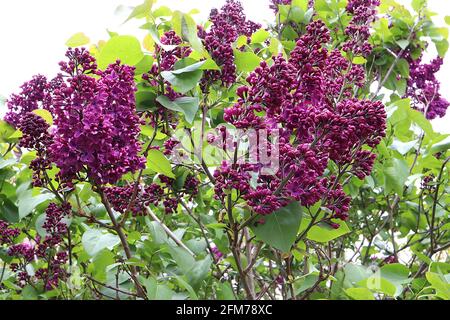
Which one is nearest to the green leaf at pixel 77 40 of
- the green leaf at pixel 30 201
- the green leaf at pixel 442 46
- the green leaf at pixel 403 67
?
the green leaf at pixel 30 201

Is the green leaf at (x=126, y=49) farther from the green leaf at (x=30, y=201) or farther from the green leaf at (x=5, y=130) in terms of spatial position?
the green leaf at (x=5, y=130)

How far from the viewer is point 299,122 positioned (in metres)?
1.01

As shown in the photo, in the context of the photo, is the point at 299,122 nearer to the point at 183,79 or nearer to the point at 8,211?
the point at 183,79

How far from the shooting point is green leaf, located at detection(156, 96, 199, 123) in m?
1.14

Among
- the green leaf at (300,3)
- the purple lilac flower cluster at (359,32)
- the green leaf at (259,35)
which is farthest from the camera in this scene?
the green leaf at (300,3)

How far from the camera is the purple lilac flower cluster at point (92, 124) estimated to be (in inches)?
39.7

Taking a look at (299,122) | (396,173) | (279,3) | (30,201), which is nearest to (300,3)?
(279,3)

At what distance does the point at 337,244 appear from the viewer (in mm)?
2439

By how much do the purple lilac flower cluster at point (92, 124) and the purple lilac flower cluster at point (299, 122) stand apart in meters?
0.21

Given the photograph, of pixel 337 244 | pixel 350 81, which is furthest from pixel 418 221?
pixel 350 81

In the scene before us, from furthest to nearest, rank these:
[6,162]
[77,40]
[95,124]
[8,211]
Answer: [8,211] < [6,162] < [77,40] < [95,124]

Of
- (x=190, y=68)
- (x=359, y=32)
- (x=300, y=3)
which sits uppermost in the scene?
(x=300, y=3)

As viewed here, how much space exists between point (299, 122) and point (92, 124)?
40 cm

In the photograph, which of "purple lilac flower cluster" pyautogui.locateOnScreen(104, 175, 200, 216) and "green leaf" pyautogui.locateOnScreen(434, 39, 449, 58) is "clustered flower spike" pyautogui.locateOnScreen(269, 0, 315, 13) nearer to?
"green leaf" pyautogui.locateOnScreen(434, 39, 449, 58)
